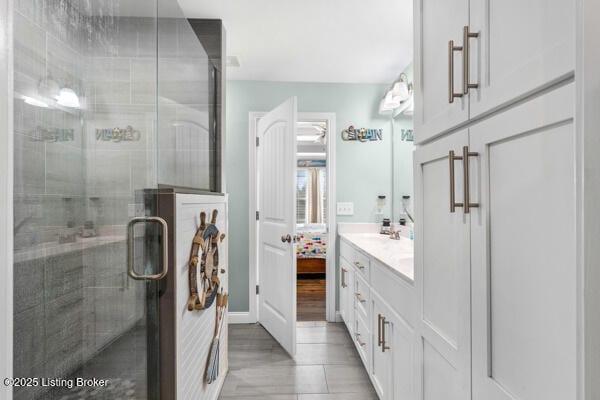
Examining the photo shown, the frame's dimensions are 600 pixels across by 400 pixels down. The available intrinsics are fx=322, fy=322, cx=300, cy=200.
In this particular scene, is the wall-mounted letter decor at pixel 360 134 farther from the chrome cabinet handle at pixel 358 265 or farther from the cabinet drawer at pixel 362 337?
the cabinet drawer at pixel 362 337

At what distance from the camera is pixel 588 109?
443 millimetres

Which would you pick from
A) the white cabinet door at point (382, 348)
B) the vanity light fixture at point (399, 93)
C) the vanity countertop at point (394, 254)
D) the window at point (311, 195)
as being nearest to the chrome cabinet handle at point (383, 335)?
the white cabinet door at point (382, 348)

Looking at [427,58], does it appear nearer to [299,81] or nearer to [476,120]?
[476,120]

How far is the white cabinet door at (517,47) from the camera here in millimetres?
512

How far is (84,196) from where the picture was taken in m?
0.78

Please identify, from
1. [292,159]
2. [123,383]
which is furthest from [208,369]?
[292,159]

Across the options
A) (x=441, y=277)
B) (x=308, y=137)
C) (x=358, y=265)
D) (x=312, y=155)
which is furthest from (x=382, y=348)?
(x=312, y=155)

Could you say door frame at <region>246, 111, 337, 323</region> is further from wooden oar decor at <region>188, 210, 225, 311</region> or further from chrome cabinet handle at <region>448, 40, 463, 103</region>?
chrome cabinet handle at <region>448, 40, 463, 103</region>

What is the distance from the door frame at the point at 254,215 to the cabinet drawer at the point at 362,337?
80 cm

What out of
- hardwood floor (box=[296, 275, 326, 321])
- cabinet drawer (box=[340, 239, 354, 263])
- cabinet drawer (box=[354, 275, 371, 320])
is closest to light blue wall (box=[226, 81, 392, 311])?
cabinet drawer (box=[340, 239, 354, 263])

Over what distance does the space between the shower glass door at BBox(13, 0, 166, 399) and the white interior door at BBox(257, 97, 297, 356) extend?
1.47 metres

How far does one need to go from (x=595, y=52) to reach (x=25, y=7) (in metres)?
0.92

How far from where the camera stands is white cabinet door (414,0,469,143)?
844mm

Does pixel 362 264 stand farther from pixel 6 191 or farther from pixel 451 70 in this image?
pixel 6 191
